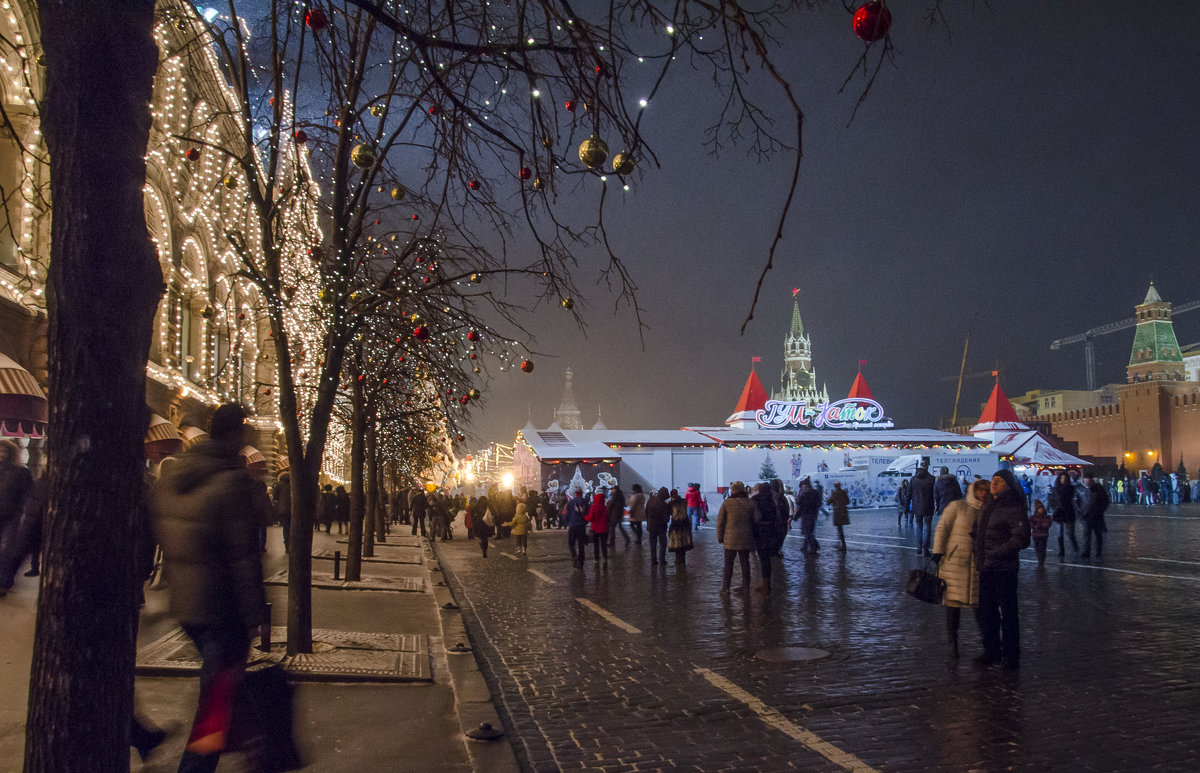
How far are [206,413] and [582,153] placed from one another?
2631 centimetres

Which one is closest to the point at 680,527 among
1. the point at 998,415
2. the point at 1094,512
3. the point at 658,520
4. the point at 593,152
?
the point at 658,520

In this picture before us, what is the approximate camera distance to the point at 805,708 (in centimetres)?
677

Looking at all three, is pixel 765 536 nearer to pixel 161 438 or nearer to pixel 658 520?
pixel 658 520

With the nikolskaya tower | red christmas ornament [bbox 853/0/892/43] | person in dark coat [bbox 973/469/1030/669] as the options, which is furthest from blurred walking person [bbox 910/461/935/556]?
the nikolskaya tower

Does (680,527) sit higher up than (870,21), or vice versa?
(870,21)

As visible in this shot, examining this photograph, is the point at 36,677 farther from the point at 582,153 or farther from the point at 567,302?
the point at 567,302

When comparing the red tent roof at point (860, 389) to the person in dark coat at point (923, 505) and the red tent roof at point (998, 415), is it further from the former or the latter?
the person in dark coat at point (923, 505)

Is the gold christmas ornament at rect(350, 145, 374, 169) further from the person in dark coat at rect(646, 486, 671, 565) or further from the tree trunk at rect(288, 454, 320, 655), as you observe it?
the person in dark coat at rect(646, 486, 671, 565)

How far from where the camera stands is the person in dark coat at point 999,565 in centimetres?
805

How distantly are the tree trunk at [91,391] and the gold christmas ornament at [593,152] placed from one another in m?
2.03

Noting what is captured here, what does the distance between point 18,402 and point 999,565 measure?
39.5ft

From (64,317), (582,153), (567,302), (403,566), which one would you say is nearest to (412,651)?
(567,302)

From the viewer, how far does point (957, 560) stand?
8.57m

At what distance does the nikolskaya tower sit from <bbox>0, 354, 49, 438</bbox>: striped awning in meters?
186
